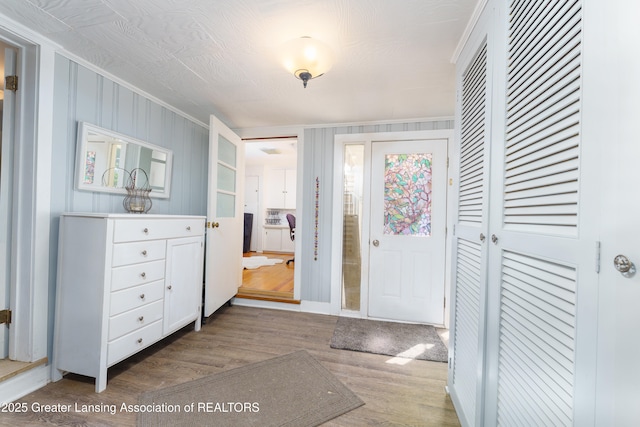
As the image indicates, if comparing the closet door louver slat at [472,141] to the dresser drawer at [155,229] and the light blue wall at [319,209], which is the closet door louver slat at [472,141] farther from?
the dresser drawer at [155,229]

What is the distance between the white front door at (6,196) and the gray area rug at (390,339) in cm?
231

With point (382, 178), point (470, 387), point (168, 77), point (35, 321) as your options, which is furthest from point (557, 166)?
point (35, 321)

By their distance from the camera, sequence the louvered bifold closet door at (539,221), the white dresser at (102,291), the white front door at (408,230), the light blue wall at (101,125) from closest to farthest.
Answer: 1. the louvered bifold closet door at (539,221)
2. the white dresser at (102,291)
3. the light blue wall at (101,125)
4. the white front door at (408,230)

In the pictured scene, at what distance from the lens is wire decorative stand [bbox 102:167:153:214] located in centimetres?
208

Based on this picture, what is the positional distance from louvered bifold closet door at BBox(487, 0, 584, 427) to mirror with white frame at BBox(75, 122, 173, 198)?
2.58 meters

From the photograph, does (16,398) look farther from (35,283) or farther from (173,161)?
(173,161)

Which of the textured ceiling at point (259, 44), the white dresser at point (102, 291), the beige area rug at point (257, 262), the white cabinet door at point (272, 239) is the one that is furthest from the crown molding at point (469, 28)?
the white cabinet door at point (272, 239)

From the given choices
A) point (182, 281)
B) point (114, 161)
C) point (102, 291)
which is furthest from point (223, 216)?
point (102, 291)

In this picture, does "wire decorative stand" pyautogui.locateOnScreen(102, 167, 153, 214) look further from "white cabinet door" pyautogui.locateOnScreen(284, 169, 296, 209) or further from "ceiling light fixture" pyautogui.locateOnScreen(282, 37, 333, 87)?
"white cabinet door" pyautogui.locateOnScreen(284, 169, 296, 209)

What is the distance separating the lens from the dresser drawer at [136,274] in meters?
1.66

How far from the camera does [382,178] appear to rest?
2.90 metres

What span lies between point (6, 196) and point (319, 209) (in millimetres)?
2466

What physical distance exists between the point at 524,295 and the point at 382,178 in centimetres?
216

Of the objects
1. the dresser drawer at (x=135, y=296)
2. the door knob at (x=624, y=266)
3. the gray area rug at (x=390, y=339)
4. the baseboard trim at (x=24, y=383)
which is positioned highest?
the door knob at (x=624, y=266)
